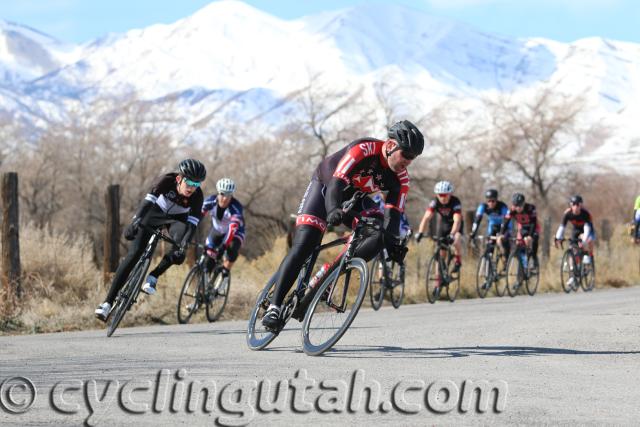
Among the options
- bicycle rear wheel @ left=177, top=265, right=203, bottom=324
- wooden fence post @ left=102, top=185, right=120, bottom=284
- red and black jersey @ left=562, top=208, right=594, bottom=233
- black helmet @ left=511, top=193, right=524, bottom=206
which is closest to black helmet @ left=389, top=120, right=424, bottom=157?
bicycle rear wheel @ left=177, top=265, right=203, bottom=324

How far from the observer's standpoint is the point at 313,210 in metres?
9.48

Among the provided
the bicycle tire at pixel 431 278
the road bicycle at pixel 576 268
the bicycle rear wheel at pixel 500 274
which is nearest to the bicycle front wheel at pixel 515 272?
the bicycle rear wheel at pixel 500 274

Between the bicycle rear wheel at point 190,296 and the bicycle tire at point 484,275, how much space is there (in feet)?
26.1

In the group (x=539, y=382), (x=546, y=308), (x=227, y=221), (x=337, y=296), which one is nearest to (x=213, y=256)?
(x=227, y=221)

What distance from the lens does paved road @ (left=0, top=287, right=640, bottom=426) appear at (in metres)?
Answer: 6.70

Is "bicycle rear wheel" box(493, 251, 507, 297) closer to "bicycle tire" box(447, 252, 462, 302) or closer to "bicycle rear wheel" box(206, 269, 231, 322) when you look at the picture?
"bicycle tire" box(447, 252, 462, 302)

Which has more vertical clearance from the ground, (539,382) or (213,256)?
(213,256)

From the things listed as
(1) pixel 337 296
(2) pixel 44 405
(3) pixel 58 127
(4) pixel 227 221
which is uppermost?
(3) pixel 58 127

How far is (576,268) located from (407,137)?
15.8 metres

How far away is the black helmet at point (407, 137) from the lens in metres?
9.32

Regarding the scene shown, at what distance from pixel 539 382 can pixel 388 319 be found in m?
6.76

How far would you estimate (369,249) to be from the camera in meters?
9.43

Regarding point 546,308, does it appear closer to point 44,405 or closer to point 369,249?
point 369,249

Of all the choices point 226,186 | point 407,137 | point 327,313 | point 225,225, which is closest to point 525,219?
point 225,225
